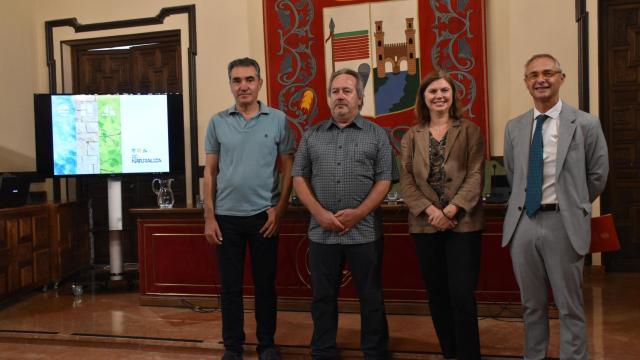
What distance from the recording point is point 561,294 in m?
2.21

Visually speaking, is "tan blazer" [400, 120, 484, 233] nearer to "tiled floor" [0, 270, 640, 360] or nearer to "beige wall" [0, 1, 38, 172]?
"tiled floor" [0, 270, 640, 360]

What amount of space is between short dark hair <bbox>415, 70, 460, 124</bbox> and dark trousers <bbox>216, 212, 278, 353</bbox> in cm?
89

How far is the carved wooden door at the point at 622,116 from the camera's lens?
455cm

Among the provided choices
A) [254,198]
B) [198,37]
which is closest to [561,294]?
[254,198]

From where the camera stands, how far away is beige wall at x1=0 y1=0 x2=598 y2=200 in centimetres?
418

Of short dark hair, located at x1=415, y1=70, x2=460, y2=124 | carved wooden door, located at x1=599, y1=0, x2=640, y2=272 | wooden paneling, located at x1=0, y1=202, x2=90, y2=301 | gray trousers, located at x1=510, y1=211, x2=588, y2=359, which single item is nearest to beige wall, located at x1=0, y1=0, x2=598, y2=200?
carved wooden door, located at x1=599, y1=0, x2=640, y2=272

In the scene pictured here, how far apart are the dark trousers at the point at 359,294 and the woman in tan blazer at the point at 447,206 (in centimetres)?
23

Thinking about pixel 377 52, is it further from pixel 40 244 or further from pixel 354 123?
pixel 40 244

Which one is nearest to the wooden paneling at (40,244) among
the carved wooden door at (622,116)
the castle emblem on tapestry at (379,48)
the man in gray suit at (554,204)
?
the castle emblem on tapestry at (379,48)

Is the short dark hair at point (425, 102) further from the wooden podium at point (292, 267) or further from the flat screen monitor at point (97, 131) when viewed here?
the flat screen monitor at point (97, 131)

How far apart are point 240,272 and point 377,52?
230cm

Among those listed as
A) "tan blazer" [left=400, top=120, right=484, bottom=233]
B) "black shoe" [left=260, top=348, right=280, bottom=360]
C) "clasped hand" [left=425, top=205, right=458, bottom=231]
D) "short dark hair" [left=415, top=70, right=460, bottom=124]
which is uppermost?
"short dark hair" [left=415, top=70, right=460, bottom=124]

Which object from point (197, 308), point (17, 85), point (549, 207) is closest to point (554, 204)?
point (549, 207)

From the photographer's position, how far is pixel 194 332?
3.31 metres
